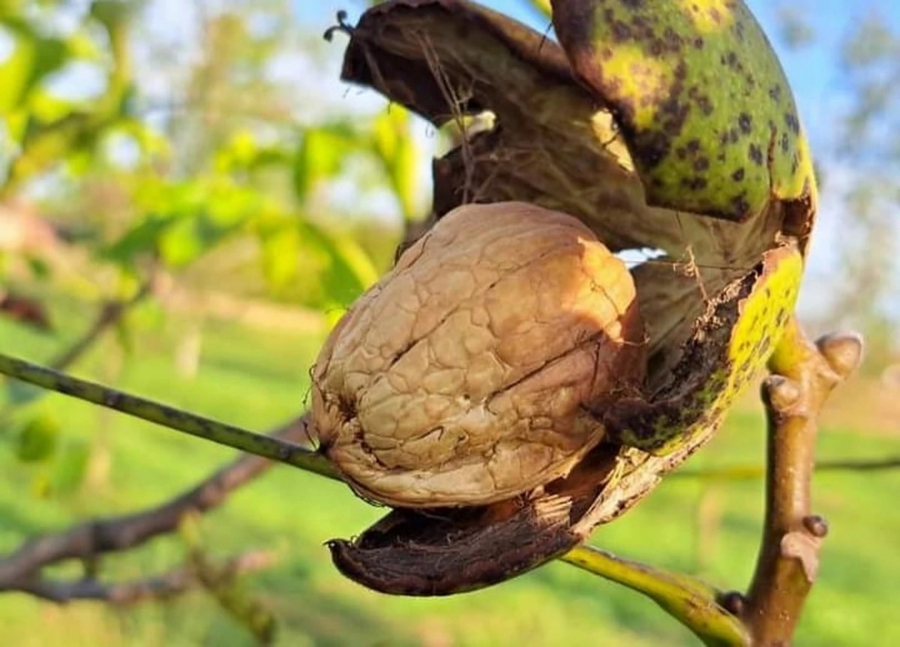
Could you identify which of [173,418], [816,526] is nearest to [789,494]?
[816,526]

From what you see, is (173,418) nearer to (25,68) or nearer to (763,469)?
(763,469)

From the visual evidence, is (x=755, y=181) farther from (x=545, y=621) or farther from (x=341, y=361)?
(x=545, y=621)

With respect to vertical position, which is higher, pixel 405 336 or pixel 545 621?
pixel 405 336

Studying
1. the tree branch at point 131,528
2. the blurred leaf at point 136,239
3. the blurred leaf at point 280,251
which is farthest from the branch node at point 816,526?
the blurred leaf at point 280,251

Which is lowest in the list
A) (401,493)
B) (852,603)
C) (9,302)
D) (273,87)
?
(852,603)

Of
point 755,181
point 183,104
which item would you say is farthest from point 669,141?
point 183,104

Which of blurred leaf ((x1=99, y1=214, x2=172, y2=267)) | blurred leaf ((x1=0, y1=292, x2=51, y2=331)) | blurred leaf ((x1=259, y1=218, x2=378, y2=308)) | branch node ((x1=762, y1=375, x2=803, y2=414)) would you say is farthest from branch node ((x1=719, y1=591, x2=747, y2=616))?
blurred leaf ((x1=0, y1=292, x2=51, y2=331))
